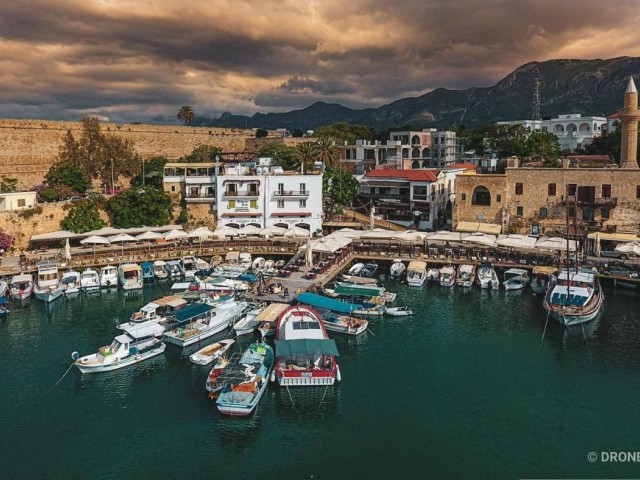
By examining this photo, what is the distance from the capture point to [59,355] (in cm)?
3219

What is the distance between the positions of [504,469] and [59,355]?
25826 millimetres

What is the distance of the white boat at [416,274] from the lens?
152 ft

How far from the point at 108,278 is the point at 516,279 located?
35493 millimetres

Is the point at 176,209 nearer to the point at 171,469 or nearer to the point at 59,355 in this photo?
the point at 59,355

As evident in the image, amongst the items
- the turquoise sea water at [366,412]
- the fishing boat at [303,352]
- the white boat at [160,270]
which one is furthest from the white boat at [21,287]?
the fishing boat at [303,352]

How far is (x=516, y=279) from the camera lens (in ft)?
148

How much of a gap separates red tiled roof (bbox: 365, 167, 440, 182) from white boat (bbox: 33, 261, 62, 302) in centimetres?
4024

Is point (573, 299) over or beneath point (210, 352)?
over

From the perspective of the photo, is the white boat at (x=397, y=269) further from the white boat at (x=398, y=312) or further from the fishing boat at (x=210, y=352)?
the fishing boat at (x=210, y=352)

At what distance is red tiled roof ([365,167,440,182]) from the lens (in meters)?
63.8

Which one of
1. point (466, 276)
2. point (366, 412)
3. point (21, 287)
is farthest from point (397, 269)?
point (21, 287)

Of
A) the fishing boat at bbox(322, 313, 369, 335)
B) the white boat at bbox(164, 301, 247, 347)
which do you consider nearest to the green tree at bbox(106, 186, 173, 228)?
the white boat at bbox(164, 301, 247, 347)

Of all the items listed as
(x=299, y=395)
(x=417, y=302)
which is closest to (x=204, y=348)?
(x=299, y=395)

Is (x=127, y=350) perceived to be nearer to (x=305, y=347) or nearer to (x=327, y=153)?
(x=305, y=347)
